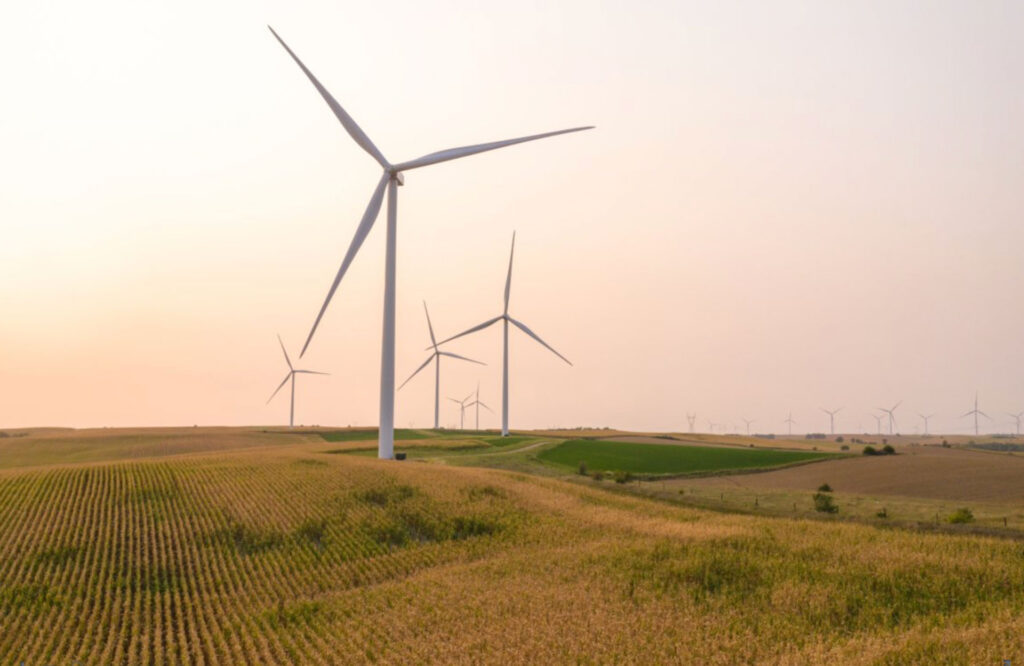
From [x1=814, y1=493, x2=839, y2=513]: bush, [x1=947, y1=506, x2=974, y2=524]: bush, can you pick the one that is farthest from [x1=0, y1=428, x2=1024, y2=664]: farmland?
[x1=947, y1=506, x2=974, y2=524]: bush

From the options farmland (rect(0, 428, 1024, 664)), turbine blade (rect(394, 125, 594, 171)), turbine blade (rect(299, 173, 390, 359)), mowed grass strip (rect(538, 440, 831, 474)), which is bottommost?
farmland (rect(0, 428, 1024, 664))

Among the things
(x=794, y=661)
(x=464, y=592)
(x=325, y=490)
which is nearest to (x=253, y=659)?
(x=464, y=592)

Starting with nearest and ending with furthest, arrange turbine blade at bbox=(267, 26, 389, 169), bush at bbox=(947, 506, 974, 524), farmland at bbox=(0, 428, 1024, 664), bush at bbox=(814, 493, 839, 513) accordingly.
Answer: farmland at bbox=(0, 428, 1024, 664) → bush at bbox=(947, 506, 974, 524) → bush at bbox=(814, 493, 839, 513) → turbine blade at bbox=(267, 26, 389, 169)

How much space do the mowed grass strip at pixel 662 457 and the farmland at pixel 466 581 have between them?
3158 centimetres

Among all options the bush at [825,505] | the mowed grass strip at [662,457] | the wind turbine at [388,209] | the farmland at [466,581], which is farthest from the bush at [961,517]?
the wind turbine at [388,209]

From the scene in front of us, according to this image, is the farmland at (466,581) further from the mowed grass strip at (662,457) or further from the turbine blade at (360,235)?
the mowed grass strip at (662,457)

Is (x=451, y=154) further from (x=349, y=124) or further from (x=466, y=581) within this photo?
(x=466, y=581)

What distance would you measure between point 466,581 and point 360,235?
42252 mm

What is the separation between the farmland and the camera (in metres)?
27.2

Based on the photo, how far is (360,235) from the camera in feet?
233

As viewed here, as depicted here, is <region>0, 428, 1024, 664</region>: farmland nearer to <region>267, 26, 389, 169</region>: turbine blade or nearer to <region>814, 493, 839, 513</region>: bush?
<region>814, 493, 839, 513</region>: bush

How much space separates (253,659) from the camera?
92.5 feet

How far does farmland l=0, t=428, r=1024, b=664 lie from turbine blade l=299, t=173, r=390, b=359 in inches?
581

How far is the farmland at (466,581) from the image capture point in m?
27.2
